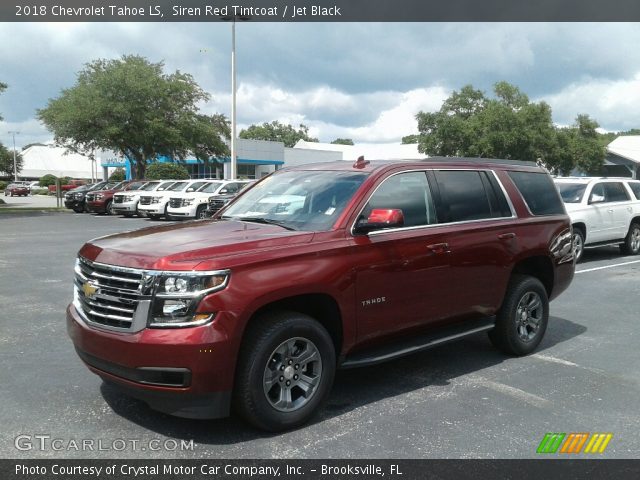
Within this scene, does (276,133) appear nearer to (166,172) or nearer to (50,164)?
(50,164)

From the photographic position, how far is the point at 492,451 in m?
3.77

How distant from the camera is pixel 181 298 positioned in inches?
141

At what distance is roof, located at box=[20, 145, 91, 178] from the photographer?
4779 inches

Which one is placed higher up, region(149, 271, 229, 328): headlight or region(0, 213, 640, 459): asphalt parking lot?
region(149, 271, 229, 328): headlight

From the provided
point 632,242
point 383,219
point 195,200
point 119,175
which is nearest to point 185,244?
point 383,219

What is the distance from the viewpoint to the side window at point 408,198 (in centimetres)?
477

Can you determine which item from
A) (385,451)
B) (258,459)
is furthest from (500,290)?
(258,459)

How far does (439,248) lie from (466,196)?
788 mm

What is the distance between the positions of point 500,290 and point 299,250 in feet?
8.00

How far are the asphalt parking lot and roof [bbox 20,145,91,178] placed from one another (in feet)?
408

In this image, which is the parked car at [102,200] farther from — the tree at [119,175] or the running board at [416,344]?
the tree at [119,175]

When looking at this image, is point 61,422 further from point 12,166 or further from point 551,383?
point 12,166

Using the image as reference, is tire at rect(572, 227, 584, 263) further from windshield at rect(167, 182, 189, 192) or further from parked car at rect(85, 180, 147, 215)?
parked car at rect(85, 180, 147, 215)

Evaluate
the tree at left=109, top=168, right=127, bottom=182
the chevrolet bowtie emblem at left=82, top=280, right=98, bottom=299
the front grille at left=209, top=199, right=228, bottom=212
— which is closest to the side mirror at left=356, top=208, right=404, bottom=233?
the chevrolet bowtie emblem at left=82, top=280, right=98, bottom=299
